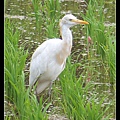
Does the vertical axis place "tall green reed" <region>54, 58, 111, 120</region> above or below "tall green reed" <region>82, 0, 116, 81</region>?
below

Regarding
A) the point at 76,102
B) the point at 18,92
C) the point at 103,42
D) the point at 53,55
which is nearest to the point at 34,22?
the point at 103,42

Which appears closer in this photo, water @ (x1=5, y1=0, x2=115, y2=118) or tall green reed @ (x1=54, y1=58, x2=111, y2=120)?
tall green reed @ (x1=54, y1=58, x2=111, y2=120)

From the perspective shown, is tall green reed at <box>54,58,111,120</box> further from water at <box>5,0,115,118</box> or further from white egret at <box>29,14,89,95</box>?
water at <box>5,0,115,118</box>

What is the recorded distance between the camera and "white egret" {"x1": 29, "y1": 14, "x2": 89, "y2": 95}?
7.44 m

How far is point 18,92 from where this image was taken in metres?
6.71

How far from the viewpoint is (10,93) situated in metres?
7.23

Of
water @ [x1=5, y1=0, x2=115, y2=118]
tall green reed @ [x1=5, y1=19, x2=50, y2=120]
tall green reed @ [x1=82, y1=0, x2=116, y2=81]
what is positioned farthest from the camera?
water @ [x1=5, y1=0, x2=115, y2=118]

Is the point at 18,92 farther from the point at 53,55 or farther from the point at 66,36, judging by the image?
the point at 66,36

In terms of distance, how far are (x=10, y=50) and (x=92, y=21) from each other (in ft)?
6.19

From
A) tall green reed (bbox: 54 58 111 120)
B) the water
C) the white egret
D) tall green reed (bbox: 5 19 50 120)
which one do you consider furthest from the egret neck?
the water

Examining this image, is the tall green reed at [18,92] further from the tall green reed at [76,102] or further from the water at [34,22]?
the water at [34,22]

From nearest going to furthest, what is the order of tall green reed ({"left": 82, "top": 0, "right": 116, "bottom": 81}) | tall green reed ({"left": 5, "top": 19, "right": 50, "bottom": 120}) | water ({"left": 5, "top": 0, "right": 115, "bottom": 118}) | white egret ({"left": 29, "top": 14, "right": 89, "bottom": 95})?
tall green reed ({"left": 5, "top": 19, "right": 50, "bottom": 120}) < white egret ({"left": 29, "top": 14, "right": 89, "bottom": 95}) < tall green reed ({"left": 82, "top": 0, "right": 116, "bottom": 81}) < water ({"left": 5, "top": 0, "right": 115, "bottom": 118})

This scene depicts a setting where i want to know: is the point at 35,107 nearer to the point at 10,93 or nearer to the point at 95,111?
the point at 95,111

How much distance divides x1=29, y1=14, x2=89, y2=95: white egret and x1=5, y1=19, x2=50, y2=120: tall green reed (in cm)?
22
